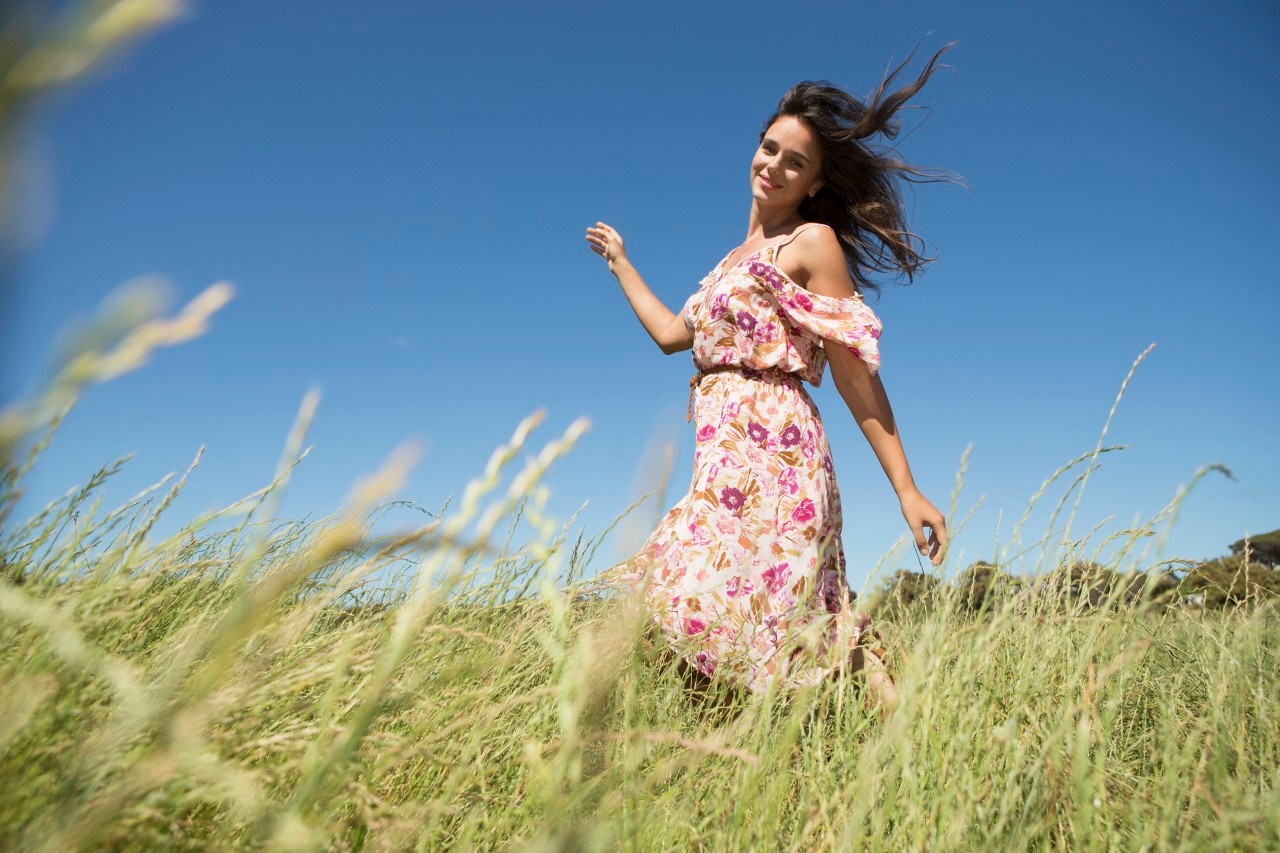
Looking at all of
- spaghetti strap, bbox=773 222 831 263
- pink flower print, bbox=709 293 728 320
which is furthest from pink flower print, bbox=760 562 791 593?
spaghetti strap, bbox=773 222 831 263

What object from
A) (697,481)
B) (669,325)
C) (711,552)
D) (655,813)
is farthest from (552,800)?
(669,325)

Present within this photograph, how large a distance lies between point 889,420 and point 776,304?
0.63m

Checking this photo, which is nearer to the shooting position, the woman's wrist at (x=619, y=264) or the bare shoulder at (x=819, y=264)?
the bare shoulder at (x=819, y=264)

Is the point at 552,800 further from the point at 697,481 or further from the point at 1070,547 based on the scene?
the point at 697,481

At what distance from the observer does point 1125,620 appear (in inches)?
64.7

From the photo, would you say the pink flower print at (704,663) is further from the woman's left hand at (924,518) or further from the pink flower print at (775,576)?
the woman's left hand at (924,518)

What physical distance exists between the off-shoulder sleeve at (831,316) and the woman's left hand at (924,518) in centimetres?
50

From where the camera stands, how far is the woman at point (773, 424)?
8.86ft

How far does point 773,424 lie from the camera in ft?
9.84

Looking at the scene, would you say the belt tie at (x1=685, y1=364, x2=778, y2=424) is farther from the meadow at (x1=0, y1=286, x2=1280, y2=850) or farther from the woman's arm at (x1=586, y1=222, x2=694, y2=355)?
the meadow at (x1=0, y1=286, x2=1280, y2=850)

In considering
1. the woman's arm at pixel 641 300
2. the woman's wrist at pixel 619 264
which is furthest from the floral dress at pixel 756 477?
the woman's wrist at pixel 619 264

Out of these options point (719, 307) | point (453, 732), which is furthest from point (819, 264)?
point (453, 732)

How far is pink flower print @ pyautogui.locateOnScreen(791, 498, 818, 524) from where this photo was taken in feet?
9.48

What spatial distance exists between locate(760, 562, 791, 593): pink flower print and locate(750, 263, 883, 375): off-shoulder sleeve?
83 cm
